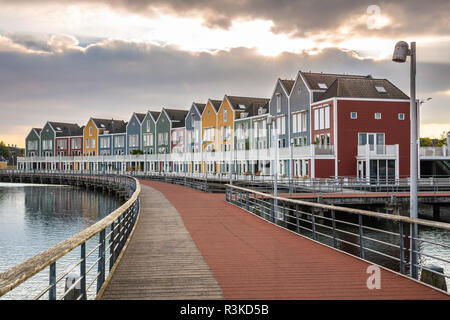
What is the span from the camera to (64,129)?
109562 mm

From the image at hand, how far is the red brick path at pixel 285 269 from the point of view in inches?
281

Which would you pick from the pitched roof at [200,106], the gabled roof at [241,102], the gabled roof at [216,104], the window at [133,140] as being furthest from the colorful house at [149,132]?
the gabled roof at [241,102]

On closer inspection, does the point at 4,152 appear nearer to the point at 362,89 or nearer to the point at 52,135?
the point at 52,135

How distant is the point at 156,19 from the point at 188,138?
66409 mm

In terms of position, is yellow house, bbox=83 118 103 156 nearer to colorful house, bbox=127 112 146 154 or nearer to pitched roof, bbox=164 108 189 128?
colorful house, bbox=127 112 146 154

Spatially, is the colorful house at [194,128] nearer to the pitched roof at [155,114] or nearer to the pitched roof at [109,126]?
the pitched roof at [155,114]

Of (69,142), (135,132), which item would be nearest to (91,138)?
(69,142)

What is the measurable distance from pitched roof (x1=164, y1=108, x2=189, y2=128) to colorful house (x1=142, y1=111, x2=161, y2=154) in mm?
3574

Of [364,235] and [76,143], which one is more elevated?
[76,143]

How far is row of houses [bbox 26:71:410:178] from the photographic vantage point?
4334 centimetres

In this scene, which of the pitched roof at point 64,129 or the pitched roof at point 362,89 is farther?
the pitched roof at point 64,129

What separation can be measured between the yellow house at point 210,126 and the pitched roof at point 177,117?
811 cm

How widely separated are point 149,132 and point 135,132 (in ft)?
16.6

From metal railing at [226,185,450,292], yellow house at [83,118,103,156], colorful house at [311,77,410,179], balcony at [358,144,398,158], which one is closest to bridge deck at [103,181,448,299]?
metal railing at [226,185,450,292]
